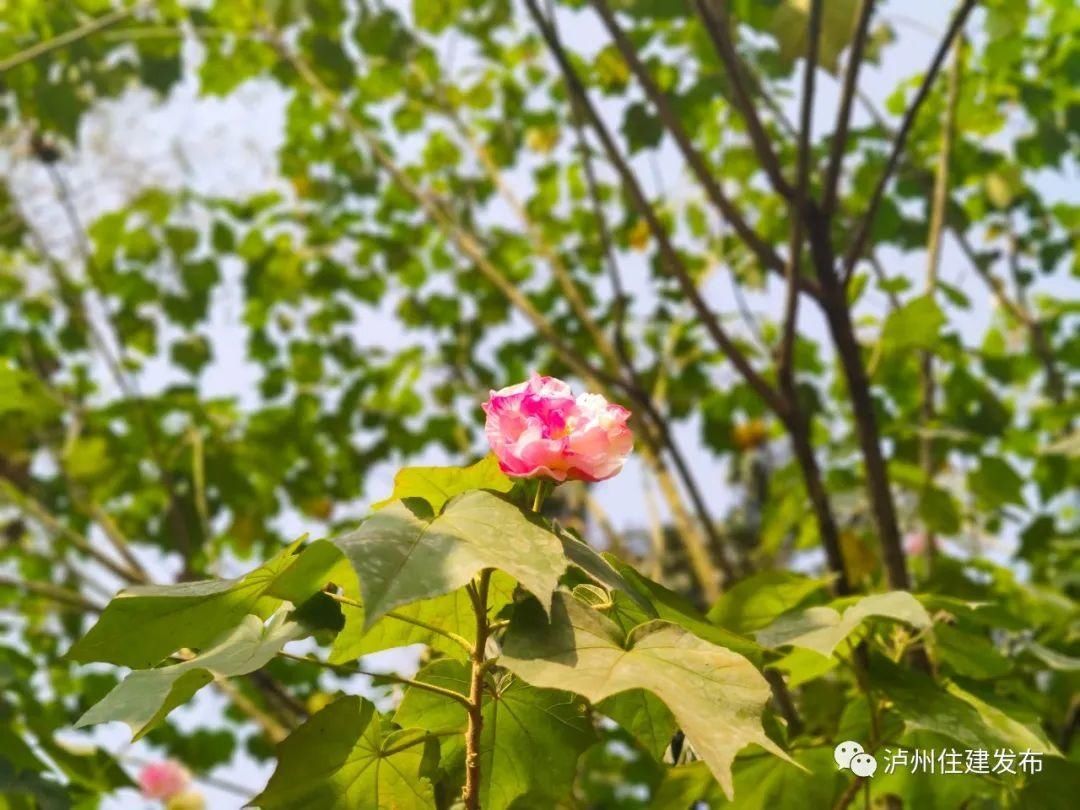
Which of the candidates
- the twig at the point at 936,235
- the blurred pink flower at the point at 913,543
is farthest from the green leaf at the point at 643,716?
the blurred pink flower at the point at 913,543

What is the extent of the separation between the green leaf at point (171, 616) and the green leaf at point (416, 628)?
5 cm

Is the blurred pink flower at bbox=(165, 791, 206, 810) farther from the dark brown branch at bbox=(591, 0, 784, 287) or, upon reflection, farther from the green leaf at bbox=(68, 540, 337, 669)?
the green leaf at bbox=(68, 540, 337, 669)

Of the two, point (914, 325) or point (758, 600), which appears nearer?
point (758, 600)

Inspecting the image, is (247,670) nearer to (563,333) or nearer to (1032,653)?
(1032,653)

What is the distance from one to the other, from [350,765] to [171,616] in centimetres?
13

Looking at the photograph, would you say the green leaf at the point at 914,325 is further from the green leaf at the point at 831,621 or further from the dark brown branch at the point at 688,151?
the green leaf at the point at 831,621

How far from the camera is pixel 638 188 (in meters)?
1.45

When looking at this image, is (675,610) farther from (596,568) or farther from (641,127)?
(641,127)

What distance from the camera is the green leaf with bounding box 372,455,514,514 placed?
664 mm

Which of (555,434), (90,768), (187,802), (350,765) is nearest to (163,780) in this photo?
(187,802)

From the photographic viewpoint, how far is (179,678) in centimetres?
55

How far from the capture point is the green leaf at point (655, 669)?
0.49 meters

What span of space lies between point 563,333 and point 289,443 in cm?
79

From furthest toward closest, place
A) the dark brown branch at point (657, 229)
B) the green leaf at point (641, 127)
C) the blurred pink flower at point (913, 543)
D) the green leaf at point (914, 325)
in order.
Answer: the blurred pink flower at point (913, 543) → the green leaf at point (641, 127) → the green leaf at point (914, 325) → the dark brown branch at point (657, 229)
